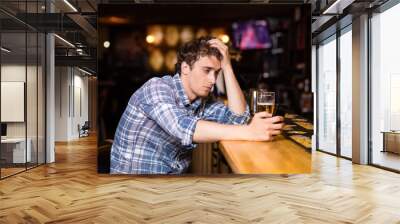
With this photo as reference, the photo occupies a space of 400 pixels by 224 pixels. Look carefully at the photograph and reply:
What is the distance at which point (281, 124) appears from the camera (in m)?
5.66

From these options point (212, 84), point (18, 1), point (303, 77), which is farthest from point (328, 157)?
point (18, 1)

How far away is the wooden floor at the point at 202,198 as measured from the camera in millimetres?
4008

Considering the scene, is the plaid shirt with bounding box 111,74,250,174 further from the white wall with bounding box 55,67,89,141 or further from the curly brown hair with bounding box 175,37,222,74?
the white wall with bounding box 55,67,89,141

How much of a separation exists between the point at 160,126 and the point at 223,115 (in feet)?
2.75

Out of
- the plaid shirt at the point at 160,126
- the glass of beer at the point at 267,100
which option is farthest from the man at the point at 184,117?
the glass of beer at the point at 267,100

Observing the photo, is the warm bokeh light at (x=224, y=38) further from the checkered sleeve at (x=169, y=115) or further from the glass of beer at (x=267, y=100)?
the checkered sleeve at (x=169, y=115)

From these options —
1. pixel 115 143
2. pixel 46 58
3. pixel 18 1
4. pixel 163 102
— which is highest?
pixel 18 1

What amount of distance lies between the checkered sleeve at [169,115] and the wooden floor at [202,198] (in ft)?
2.32

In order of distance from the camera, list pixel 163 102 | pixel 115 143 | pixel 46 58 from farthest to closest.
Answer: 1. pixel 46 58
2. pixel 115 143
3. pixel 163 102

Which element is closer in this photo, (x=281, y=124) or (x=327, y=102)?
(x=281, y=124)

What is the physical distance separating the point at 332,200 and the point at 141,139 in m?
2.46

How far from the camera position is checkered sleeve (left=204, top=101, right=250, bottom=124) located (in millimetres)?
5496

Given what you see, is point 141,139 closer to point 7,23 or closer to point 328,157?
point 7,23

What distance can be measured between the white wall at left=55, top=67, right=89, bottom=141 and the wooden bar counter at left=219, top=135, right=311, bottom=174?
10.7 m
